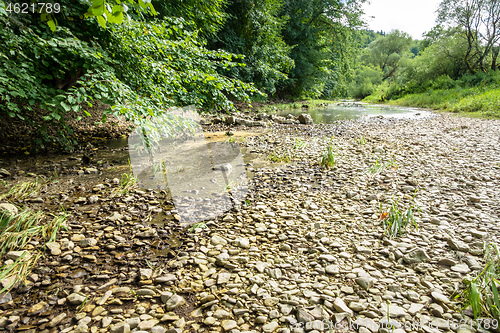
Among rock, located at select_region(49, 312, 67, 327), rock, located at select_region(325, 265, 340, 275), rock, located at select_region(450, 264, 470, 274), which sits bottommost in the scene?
rock, located at select_region(450, 264, 470, 274)

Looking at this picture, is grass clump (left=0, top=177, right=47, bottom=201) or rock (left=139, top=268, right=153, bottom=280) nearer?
rock (left=139, top=268, right=153, bottom=280)

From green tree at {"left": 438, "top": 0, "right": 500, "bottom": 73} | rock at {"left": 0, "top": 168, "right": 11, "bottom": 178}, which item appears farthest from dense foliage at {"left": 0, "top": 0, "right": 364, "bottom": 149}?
green tree at {"left": 438, "top": 0, "right": 500, "bottom": 73}

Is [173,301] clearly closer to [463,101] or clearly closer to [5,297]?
[5,297]

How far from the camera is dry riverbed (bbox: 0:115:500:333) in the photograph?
1770mm

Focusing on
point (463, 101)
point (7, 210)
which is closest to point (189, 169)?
point (7, 210)

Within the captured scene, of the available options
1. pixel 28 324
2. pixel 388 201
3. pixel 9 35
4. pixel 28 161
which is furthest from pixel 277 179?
pixel 28 161

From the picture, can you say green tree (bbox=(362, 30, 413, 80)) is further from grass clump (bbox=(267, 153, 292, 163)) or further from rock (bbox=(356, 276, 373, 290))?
rock (bbox=(356, 276, 373, 290))

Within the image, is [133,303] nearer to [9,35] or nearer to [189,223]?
[189,223]

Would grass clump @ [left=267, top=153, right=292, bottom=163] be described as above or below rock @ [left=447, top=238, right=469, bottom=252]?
above

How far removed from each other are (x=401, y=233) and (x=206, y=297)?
234 cm

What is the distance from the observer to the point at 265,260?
247 centimetres

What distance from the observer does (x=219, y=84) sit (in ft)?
17.5

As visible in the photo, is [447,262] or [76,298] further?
[447,262]

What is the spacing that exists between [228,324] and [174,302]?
511mm
